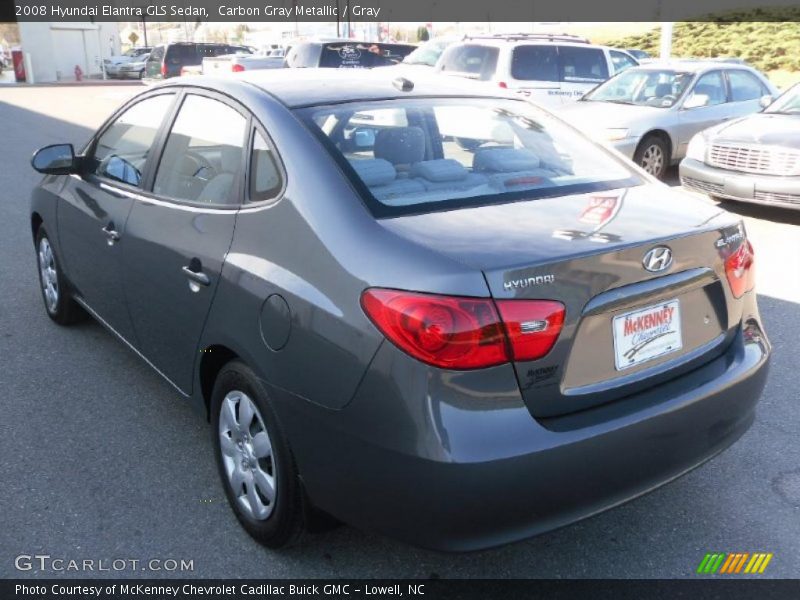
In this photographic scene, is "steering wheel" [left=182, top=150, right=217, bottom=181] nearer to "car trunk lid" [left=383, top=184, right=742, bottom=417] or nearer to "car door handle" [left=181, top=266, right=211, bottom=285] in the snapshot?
"car door handle" [left=181, top=266, right=211, bottom=285]

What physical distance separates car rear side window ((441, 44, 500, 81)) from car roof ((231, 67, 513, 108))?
8985mm

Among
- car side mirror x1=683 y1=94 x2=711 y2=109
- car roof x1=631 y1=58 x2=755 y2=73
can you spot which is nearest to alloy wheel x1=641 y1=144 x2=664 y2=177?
car side mirror x1=683 y1=94 x2=711 y2=109

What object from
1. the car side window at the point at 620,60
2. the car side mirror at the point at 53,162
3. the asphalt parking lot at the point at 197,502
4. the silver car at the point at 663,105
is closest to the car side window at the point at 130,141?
the car side mirror at the point at 53,162

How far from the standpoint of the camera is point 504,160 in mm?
3148

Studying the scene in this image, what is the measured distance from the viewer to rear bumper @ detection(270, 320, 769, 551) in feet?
7.04

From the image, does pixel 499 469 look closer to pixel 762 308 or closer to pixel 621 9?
pixel 762 308

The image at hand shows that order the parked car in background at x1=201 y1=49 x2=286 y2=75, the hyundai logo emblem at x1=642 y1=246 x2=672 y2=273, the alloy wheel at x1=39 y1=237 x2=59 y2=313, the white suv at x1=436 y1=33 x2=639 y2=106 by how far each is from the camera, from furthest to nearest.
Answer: the parked car in background at x1=201 y1=49 x2=286 y2=75 → the white suv at x1=436 y1=33 x2=639 y2=106 → the alloy wheel at x1=39 y1=237 x2=59 y2=313 → the hyundai logo emblem at x1=642 y1=246 x2=672 y2=273

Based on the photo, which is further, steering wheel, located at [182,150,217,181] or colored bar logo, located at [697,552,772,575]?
steering wheel, located at [182,150,217,181]

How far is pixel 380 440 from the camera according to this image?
2.22 metres

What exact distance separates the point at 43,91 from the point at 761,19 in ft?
99.9

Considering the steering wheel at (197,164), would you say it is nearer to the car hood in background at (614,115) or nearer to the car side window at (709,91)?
the car hood in background at (614,115)

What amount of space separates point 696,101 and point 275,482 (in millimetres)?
9697

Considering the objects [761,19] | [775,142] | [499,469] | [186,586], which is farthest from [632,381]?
[761,19]

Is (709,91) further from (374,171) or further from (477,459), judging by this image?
(477,459)
